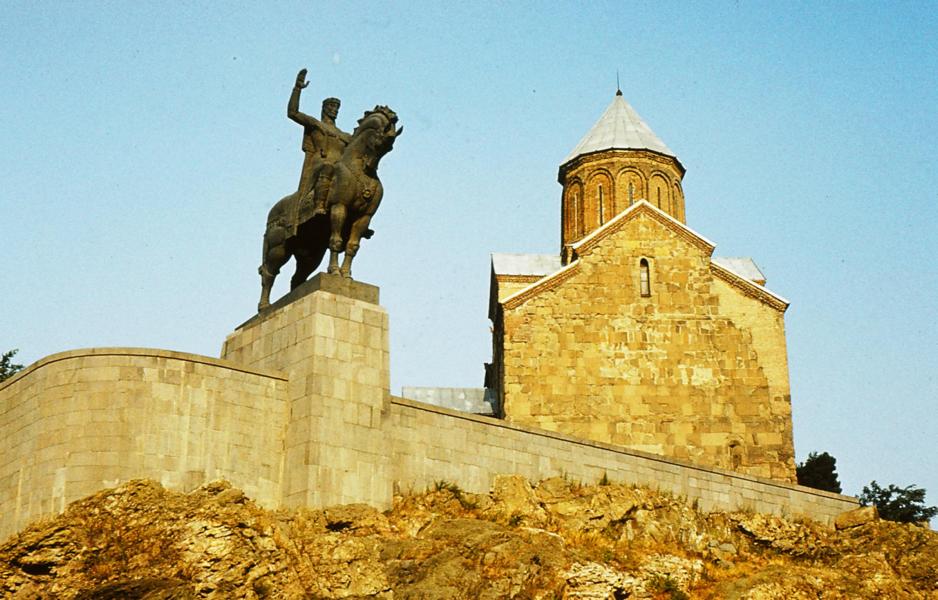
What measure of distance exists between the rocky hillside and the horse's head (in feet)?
16.3

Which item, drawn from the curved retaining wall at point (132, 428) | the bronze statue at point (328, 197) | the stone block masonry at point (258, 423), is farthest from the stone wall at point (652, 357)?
the curved retaining wall at point (132, 428)

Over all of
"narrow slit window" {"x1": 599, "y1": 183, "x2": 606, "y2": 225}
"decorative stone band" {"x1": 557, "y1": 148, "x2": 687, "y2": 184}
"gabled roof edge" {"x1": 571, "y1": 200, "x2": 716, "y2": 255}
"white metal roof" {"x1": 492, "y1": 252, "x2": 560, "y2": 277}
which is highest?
"decorative stone band" {"x1": 557, "y1": 148, "x2": 687, "y2": 184}

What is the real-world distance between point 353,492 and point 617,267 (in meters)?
14.2

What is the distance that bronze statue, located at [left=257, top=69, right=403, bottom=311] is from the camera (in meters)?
19.9

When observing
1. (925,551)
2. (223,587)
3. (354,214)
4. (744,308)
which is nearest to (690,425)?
(744,308)

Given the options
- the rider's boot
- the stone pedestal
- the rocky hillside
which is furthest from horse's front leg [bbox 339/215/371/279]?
the rocky hillside

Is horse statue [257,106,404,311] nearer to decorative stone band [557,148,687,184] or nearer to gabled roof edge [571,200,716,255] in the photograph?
gabled roof edge [571,200,716,255]

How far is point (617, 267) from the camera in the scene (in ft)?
103

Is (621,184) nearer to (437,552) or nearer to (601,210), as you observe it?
(601,210)

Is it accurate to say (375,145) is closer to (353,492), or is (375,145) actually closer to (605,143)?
(353,492)

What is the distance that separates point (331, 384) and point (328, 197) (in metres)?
2.91

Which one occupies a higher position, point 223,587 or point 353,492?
point 353,492

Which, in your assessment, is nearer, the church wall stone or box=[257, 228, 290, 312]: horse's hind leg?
box=[257, 228, 290, 312]: horse's hind leg

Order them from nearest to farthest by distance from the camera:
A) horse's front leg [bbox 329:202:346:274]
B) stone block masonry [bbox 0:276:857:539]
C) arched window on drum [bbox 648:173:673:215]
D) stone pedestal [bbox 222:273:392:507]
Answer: stone block masonry [bbox 0:276:857:539] → stone pedestal [bbox 222:273:392:507] → horse's front leg [bbox 329:202:346:274] → arched window on drum [bbox 648:173:673:215]
